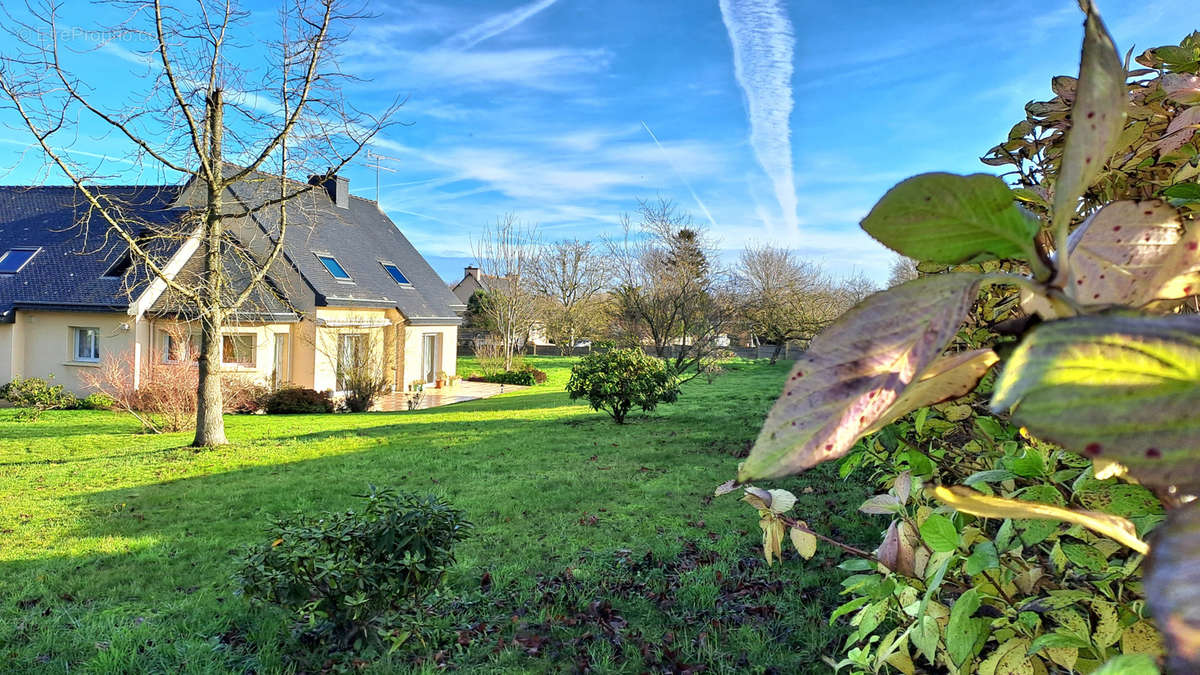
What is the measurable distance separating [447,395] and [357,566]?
1850 cm

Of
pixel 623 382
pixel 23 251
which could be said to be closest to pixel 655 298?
pixel 623 382

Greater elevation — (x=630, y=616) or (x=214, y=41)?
(x=214, y=41)

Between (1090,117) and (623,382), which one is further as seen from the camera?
(623,382)

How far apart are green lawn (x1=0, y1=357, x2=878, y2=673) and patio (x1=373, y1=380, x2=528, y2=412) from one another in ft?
26.8

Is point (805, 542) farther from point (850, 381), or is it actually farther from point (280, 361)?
point (280, 361)

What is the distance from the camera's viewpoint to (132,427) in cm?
1265

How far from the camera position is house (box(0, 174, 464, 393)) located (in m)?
15.2

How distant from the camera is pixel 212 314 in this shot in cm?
Result: 1026

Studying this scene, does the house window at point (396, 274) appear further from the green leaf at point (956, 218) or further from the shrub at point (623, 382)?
the green leaf at point (956, 218)

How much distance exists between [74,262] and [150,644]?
683 inches

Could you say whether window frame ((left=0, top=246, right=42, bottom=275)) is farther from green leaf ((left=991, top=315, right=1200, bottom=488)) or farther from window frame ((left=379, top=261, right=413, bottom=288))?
green leaf ((left=991, top=315, right=1200, bottom=488))

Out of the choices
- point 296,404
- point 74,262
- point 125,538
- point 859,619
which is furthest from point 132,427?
point 859,619

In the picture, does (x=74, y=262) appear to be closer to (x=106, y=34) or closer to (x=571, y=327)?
(x=106, y=34)

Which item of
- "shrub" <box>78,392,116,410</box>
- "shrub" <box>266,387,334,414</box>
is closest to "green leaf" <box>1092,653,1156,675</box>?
"shrub" <box>266,387,334,414</box>
